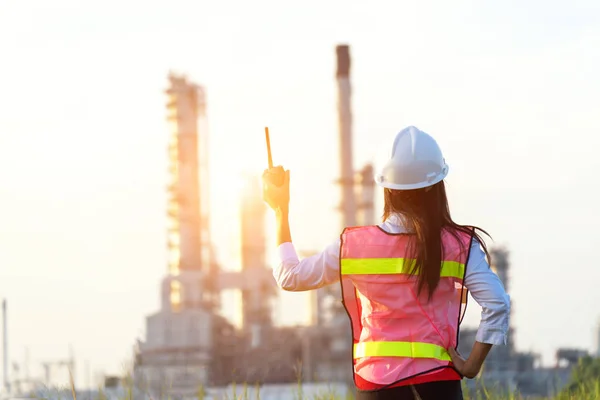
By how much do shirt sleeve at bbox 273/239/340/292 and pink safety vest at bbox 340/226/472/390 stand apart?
0.04 meters

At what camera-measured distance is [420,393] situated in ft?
12.4

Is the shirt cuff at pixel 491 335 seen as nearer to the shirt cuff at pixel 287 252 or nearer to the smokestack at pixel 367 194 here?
the shirt cuff at pixel 287 252

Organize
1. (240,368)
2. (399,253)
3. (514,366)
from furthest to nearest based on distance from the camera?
(240,368)
(514,366)
(399,253)

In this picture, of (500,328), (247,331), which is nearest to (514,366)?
(247,331)

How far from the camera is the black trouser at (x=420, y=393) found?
3.75m

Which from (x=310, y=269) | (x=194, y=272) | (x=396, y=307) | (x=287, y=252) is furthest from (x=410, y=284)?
(x=194, y=272)

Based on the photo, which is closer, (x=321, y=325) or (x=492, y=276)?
(x=492, y=276)

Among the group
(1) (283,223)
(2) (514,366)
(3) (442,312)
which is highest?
(1) (283,223)

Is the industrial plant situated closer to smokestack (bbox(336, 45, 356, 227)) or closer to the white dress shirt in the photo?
smokestack (bbox(336, 45, 356, 227))

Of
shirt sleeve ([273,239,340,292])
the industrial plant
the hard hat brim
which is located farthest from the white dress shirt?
the industrial plant

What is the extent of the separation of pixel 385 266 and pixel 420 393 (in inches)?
16.6

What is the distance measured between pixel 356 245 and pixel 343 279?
119 millimetres

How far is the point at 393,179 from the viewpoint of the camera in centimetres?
390

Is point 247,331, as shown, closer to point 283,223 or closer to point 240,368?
point 240,368
